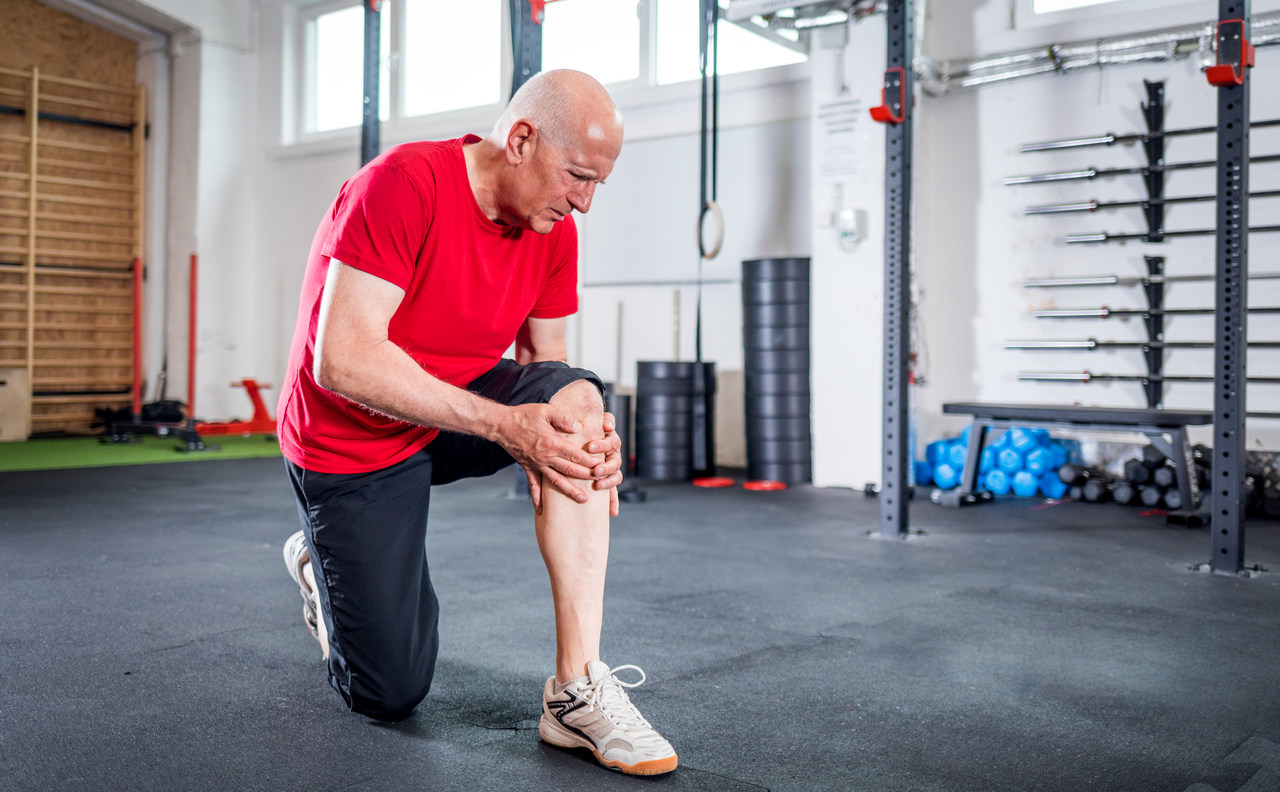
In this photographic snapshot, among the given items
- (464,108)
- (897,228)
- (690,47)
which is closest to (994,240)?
(897,228)

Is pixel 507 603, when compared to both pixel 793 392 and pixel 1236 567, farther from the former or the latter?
pixel 793 392

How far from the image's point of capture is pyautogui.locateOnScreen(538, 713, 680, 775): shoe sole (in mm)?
1475

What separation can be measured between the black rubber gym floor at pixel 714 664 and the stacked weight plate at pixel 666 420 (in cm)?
168

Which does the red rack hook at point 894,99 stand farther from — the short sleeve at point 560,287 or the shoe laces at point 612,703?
the shoe laces at point 612,703

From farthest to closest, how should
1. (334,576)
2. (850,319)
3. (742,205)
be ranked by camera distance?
(742,205)
(850,319)
(334,576)

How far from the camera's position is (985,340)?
18.0ft

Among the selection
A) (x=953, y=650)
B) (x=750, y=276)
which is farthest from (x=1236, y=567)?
(x=750, y=276)

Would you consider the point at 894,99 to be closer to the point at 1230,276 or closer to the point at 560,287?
the point at 1230,276

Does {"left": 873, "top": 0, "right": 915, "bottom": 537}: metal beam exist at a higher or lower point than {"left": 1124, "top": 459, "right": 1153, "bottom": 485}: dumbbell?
higher

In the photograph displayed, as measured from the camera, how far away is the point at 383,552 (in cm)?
164

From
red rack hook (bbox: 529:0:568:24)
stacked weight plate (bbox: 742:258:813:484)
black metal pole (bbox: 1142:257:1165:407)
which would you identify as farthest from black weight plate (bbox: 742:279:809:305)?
red rack hook (bbox: 529:0:568:24)

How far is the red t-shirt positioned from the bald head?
0.17 metres

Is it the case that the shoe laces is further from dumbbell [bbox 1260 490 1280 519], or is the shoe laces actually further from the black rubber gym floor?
dumbbell [bbox 1260 490 1280 519]

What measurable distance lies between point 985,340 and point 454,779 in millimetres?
4610
